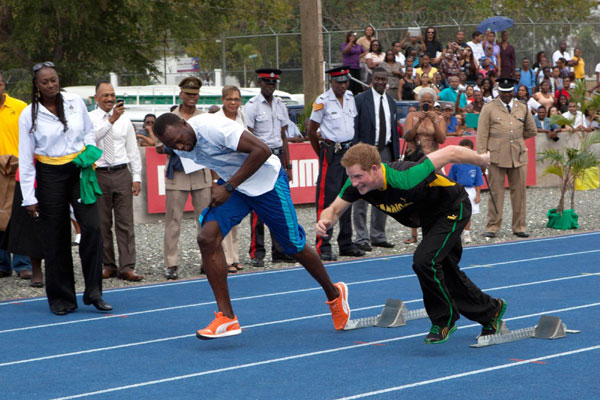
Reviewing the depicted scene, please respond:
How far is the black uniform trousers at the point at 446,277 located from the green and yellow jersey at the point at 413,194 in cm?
8

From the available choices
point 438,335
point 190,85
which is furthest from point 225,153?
point 190,85

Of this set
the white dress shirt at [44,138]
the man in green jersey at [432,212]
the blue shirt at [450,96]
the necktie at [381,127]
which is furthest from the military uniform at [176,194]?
the blue shirt at [450,96]

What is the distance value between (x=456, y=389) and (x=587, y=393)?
2.43 feet

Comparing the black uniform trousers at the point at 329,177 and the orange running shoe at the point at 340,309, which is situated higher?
the black uniform trousers at the point at 329,177

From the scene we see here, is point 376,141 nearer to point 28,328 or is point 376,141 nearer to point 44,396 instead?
point 28,328

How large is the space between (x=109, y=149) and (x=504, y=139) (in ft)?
18.3

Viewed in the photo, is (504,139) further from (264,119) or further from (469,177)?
(264,119)

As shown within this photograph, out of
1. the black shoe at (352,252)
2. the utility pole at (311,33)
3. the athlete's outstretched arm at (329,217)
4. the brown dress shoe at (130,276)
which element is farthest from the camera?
the utility pole at (311,33)

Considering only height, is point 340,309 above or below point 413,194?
below

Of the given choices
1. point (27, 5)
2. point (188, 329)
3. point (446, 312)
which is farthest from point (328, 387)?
point (27, 5)

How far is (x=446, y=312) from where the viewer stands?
6801 mm

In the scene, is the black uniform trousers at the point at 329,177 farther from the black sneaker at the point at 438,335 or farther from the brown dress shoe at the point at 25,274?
the black sneaker at the point at 438,335

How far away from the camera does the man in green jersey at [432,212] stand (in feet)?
21.1

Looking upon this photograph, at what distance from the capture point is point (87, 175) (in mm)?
8430
